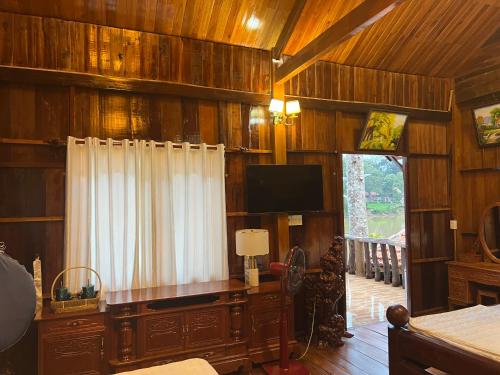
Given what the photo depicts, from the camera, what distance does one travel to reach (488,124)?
4.67 metres

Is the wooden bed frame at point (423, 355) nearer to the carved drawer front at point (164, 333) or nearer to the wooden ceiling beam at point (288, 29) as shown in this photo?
the carved drawer front at point (164, 333)

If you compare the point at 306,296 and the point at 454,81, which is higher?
the point at 454,81

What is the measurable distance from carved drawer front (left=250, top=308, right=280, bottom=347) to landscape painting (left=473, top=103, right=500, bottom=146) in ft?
11.7

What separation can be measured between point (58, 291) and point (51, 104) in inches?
66.2

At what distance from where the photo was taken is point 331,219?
4.45m

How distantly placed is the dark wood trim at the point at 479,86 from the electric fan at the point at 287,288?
344 cm

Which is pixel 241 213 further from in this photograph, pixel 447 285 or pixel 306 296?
pixel 447 285

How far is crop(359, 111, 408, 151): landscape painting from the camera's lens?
457cm

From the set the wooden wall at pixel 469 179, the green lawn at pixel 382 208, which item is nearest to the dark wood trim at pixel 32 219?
the wooden wall at pixel 469 179

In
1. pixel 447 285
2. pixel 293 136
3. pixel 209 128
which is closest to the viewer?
pixel 209 128

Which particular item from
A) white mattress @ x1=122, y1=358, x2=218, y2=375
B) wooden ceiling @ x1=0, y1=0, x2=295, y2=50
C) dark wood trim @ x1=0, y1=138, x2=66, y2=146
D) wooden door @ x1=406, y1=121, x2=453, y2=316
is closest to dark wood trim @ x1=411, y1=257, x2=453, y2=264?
Result: wooden door @ x1=406, y1=121, x2=453, y2=316

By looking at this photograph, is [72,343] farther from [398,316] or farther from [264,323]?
[398,316]

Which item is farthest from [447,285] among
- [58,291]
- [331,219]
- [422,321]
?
[58,291]

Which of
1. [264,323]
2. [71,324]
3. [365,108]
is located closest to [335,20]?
[365,108]
